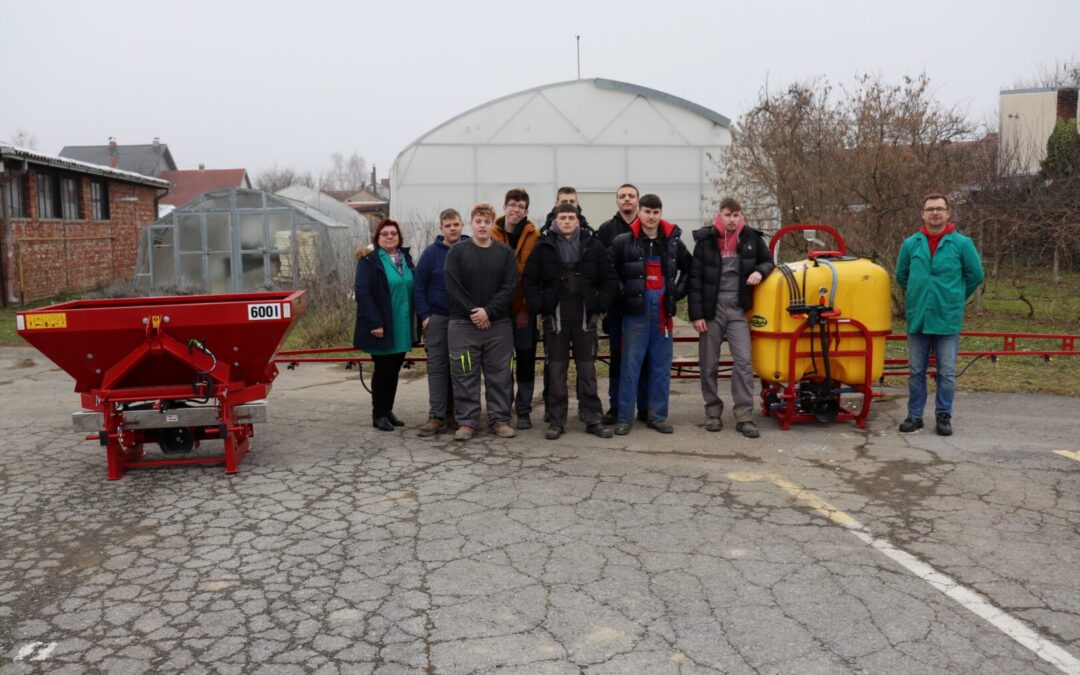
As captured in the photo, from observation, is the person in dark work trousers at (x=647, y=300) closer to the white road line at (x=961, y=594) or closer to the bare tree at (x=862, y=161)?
the white road line at (x=961, y=594)

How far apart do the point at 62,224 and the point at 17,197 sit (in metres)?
2.22

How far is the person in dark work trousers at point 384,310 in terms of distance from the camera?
293 inches

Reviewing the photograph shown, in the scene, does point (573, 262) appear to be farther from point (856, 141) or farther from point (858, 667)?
point (856, 141)

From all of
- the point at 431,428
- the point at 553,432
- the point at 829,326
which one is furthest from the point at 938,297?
the point at 431,428

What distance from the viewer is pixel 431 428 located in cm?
736

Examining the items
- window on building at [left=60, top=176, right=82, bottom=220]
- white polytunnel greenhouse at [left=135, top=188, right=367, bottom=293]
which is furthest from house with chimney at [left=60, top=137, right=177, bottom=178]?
white polytunnel greenhouse at [left=135, top=188, right=367, bottom=293]

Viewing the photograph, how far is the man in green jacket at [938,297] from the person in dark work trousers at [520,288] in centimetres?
305

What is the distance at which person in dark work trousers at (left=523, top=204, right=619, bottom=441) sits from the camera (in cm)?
709

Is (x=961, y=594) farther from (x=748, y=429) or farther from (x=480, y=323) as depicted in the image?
(x=480, y=323)

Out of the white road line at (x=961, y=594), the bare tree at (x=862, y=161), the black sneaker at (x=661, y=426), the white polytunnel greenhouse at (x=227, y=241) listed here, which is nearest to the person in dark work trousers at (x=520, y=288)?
the black sneaker at (x=661, y=426)

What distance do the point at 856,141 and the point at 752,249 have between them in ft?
29.0

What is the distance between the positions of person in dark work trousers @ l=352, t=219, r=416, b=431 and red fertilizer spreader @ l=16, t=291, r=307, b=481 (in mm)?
1071

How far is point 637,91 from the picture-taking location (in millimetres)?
20734

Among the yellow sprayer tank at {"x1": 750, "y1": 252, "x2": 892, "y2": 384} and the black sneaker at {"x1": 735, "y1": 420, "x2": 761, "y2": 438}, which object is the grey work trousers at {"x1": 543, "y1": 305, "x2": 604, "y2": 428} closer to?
the black sneaker at {"x1": 735, "y1": 420, "x2": 761, "y2": 438}
